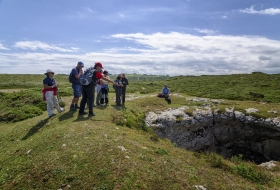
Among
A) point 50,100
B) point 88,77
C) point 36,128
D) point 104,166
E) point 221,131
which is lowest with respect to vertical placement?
point 221,131

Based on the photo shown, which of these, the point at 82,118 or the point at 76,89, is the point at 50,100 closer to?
the point at 76,89

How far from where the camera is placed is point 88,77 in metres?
13.6

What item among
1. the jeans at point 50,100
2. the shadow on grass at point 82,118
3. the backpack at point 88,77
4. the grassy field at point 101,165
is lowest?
the grassy field at point 101,165

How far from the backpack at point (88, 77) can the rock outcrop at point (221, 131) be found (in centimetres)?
804

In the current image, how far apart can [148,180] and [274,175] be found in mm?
7083

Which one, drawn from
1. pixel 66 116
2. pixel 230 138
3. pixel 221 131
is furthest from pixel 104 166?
pixel 230 138

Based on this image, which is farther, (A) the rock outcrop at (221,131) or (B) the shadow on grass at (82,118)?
(A) the rock outcrop at (221,131)

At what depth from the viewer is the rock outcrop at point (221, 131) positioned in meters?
20.3

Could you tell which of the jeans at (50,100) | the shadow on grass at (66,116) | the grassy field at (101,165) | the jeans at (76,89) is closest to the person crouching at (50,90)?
the jeans at (50,100)

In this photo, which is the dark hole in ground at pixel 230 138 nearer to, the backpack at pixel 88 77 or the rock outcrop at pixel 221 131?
the rock outcrop at pixel 221 131

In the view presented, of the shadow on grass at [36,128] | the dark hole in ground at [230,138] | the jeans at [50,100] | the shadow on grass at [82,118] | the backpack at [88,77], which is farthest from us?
the dark hole in ground at [230,138]

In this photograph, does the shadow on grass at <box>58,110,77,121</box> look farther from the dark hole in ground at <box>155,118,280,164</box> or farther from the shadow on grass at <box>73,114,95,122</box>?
the dark hole in ground at <box>155,118,280,164</box>

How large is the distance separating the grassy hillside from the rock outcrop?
913cm

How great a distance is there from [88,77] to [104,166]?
721 centimetres
